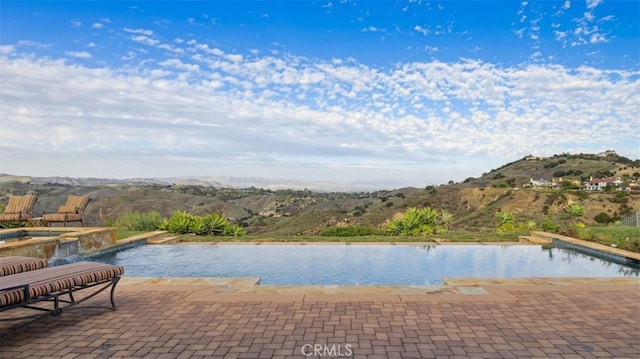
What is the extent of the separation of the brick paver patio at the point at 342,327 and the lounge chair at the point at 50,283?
316mm

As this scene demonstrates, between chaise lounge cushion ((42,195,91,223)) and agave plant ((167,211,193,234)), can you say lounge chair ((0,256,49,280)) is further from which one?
agave plant ((167,211,193,234))

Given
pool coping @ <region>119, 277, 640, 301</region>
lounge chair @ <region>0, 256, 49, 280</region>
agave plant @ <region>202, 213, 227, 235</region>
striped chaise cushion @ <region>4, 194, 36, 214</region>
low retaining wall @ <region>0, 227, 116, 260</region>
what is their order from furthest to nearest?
agave plant @ <region>202, 213, 227, 235</region>, striped chaise cushion @ <region>4, 194, 36, 214</region>, low retaining wall @ <region>0, 227, 116, 260</region>, pool coping @ <region>119, 277, 640, 301</region>, lounge chair @ <region>0, 256, 49, 280</region>

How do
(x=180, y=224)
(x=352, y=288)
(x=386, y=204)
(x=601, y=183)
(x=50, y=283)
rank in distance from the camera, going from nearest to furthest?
(x=50, y=283) → (x=352, y=288) → (x=180, y=224) → (x=386, y=204) → (x=601, y=183)

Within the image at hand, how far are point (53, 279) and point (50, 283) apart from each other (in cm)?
9

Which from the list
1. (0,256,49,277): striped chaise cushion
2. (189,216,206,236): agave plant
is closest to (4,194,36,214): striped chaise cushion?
(189,216,206,236): agave plant

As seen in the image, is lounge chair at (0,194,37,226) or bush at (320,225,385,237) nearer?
lounge chair at (0,194,37,226)

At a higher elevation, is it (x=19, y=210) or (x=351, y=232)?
(x=19, y=210)

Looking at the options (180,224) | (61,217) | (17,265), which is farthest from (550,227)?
(61,217)

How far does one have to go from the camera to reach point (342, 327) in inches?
134

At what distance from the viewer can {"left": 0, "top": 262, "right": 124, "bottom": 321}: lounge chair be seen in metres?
2.96

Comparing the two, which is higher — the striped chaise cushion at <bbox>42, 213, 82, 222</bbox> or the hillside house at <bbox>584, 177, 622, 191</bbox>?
the hillside house at <bbox>584, 177, 622, 191</bbox>

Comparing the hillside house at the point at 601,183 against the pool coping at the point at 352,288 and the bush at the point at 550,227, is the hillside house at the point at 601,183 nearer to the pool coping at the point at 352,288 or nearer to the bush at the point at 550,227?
the bush at the point at 550,227

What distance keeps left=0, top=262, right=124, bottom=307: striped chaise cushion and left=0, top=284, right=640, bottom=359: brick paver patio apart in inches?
14.6

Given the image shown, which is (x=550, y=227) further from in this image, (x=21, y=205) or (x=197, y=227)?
(x=21, y=205)
